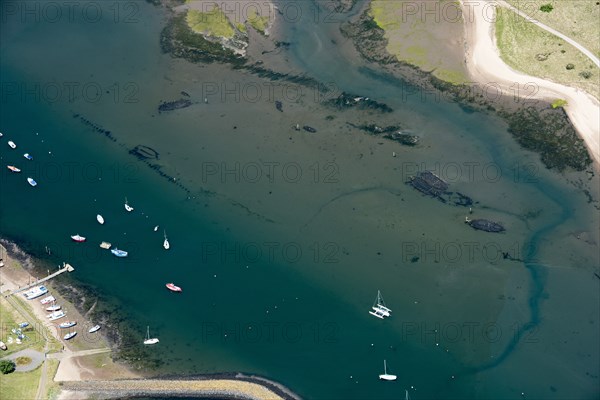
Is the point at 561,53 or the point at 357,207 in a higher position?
the point at 561,53

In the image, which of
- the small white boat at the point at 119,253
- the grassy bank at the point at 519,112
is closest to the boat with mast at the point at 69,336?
the small white boat at the point at 119,253

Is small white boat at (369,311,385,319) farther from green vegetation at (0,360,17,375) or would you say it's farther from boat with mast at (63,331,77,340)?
green vegetation at (0,360,17,375)

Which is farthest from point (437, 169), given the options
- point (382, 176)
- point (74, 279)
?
point (74, 279)

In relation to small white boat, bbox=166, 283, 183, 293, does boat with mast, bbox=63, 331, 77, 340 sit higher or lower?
lower

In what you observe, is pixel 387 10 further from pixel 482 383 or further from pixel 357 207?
pixel 482 383

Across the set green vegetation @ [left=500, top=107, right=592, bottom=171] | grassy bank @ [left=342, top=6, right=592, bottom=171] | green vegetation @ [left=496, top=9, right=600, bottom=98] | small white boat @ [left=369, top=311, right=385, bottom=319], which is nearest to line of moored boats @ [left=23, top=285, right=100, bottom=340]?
small white boat @ [left=369, top=311, right=385, bottom=319]

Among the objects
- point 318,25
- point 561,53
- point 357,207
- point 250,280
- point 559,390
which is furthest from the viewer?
point 318,25
